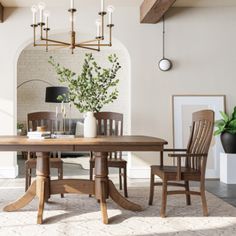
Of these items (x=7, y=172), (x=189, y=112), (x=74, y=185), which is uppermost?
(x=189, y=112)

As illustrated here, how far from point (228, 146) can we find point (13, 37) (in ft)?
11.2

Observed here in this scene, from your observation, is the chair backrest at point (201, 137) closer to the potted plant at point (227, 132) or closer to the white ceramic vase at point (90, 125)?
the white ceramic vase at point (90, 125)

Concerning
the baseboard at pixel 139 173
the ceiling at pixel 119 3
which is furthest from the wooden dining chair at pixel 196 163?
the ceiling at pixel 119 3

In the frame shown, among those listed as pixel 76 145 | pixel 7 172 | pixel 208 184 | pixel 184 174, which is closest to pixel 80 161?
pixel 7 172

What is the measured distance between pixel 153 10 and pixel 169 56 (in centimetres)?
90

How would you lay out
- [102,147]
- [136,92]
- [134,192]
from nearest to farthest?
[102,147] → [134,192] → [136,92]

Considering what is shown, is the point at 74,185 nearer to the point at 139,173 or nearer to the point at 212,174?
the point at 139,173

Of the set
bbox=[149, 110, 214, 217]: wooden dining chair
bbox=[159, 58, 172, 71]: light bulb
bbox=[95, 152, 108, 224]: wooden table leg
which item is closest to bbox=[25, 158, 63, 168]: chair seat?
bbox=[95, 152, 108, 224]: wooden table leg

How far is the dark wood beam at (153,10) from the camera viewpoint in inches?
176

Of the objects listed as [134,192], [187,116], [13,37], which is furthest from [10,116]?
[187,116]

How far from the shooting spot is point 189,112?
5398 millimetres

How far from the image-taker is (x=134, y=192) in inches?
168

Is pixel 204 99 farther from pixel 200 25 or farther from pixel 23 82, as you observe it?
pixel 23 82

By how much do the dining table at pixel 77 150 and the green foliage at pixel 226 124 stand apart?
216 centimetres
